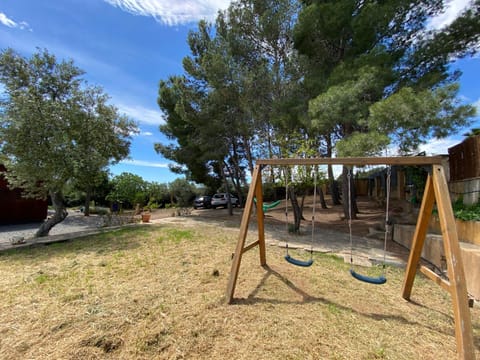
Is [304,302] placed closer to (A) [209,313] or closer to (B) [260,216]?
(A) [209,313]

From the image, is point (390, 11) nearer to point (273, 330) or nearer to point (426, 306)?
point (426, 306)

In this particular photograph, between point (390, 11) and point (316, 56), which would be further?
point (316, 56)

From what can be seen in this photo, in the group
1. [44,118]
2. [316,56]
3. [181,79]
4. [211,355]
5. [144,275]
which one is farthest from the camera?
[181,79]

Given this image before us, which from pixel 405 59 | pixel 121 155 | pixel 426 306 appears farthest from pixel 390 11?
pixel 121 155

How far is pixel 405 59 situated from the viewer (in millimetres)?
6355

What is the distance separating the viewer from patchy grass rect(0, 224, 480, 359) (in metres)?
1.81

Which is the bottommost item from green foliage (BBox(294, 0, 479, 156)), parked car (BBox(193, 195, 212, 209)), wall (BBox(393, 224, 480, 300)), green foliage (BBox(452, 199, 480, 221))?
wall (BBox(393, 224, 480, 300))

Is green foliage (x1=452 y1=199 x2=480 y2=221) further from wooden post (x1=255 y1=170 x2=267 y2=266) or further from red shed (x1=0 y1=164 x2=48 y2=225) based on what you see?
red shed (x1=0 y1=164 x2=48 y2=225)

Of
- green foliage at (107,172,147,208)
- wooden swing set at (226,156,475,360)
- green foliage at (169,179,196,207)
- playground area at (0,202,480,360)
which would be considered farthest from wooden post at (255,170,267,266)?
green foliage at (169,179,196,207)

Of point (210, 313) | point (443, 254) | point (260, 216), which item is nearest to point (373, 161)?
point (260, 216)

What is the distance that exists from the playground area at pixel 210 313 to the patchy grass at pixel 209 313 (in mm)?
11

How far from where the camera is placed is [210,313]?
2.27 m

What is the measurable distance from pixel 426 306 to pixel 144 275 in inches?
145

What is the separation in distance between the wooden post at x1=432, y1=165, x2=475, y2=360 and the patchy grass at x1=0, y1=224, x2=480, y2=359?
0.90ft
